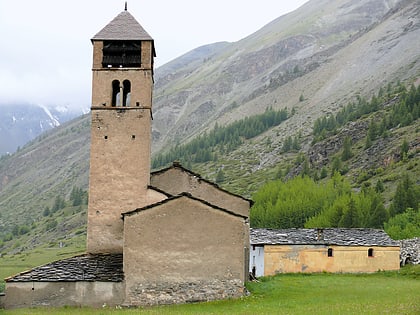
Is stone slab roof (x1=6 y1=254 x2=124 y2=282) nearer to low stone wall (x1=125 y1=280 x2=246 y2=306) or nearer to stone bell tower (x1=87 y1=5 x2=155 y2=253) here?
low stone wall (x1=125 y1=280 x2=246 y2=306)

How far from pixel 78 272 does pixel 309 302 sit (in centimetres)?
1047

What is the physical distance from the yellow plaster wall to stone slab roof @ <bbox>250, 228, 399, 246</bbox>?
34 cm

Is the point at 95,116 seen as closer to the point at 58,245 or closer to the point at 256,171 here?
the point at 58,245

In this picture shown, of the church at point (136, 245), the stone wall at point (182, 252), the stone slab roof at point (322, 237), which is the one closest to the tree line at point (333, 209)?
the stone slab roof at point (322, 237)

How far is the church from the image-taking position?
2609 cm

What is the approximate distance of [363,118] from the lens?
144 m

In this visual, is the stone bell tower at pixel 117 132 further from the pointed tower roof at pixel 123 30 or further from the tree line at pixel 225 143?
the tree line at pixel 225 143

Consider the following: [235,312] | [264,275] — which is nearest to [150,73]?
[235,312]

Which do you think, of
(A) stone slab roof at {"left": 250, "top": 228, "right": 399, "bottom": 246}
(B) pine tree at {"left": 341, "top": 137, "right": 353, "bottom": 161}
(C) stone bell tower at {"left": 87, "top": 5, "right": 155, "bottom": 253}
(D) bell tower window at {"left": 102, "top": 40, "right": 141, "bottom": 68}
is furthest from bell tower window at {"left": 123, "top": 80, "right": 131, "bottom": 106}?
(B) pine tree at {"left": 341, "top": 137, "right": 353, "bottom": 161}

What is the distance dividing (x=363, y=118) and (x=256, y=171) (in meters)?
32.6

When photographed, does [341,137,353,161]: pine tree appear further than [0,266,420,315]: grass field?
Yes

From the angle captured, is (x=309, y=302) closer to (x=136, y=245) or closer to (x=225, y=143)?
(x=136, y=245)

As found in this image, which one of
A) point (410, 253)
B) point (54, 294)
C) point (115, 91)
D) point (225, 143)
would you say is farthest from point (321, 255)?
point (225, 143)

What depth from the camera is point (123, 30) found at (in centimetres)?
3334
